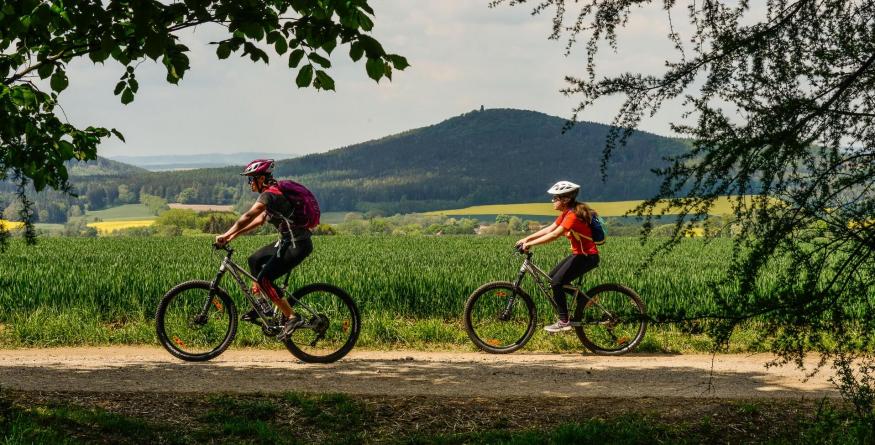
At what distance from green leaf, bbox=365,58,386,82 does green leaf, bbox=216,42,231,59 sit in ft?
6.06

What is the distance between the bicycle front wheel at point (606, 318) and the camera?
11.1m

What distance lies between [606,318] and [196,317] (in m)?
4.81

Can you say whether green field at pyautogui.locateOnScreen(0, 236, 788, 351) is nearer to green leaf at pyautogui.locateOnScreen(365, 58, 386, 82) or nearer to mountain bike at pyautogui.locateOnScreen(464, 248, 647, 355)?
mountain bike at pyautogui.locateOnScreen(464, 248, 647, 355)

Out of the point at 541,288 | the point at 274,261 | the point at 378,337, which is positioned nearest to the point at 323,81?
the point at 274,261

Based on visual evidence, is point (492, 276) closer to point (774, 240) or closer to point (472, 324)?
point (472, 324)

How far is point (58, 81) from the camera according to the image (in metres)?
9.27

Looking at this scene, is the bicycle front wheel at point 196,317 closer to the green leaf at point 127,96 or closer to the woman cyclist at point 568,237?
the green leaf at point 127,96

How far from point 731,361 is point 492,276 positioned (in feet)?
22.6

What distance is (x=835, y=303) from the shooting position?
566 cm

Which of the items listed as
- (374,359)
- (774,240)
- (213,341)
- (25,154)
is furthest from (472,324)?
(774,240)

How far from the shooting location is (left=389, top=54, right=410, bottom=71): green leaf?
6.57 m

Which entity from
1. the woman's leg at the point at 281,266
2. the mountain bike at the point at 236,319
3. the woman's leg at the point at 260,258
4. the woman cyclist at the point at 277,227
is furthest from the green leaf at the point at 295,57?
the mountain bike at the point at 236,319

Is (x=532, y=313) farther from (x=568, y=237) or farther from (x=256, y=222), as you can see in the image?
(x=256, y=222)

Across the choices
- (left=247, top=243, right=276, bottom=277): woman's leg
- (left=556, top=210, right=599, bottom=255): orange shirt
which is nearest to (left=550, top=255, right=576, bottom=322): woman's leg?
(left=556, top=210, right=599, bottom=255): orange shirt
